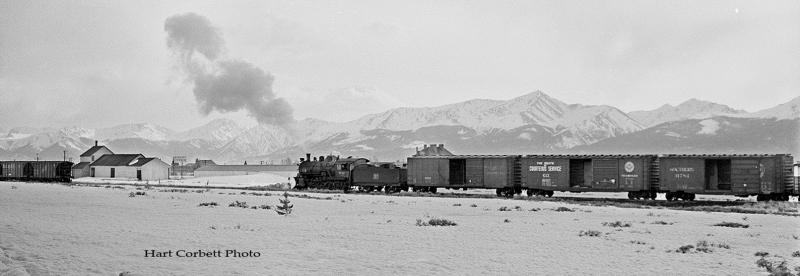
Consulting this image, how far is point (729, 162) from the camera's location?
38.9 m

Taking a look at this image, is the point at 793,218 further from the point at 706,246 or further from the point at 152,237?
the point at 152,237

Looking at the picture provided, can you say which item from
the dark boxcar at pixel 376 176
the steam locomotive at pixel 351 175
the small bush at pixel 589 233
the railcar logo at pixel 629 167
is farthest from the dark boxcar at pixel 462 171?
the small bush at pixel 589 233

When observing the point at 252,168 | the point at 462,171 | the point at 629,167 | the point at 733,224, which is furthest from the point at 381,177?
the point at 252,168

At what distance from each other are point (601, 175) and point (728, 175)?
7.85m

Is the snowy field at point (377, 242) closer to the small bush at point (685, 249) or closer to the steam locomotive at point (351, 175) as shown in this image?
the small bush at point (685, 249)

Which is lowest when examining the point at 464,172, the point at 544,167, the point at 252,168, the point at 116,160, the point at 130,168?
the point at 252,168

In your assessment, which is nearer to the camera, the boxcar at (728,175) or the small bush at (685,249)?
the small bush at (685,249)

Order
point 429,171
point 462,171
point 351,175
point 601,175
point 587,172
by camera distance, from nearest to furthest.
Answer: point 601,175, point 587,172, point 462,171, point 429,171, point 351,175

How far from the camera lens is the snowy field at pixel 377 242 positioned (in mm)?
14133

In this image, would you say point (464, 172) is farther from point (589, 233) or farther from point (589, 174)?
point (589, 233)

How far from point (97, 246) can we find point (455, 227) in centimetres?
1224

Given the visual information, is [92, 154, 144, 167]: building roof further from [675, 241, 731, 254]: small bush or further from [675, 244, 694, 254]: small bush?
[675, 244, 694, 254]: small bush

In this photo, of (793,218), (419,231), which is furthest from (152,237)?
(793,218)

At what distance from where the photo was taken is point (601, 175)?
42406mm
